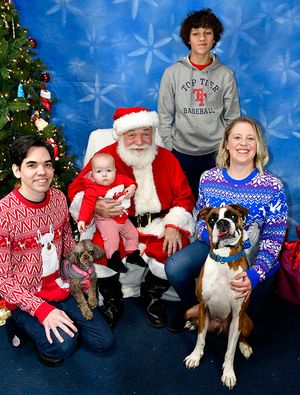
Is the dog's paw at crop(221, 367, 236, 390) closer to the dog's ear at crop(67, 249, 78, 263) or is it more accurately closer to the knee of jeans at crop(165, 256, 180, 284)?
the knee of jeans at crop(165, 256, 180, 284)

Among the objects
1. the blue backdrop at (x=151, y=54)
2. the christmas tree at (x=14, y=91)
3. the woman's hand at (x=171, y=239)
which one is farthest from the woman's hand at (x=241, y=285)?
the blue backdrop at (x=151, y=54)

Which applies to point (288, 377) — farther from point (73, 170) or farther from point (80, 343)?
point (73, 170)

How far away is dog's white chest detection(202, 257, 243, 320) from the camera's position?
2.09m

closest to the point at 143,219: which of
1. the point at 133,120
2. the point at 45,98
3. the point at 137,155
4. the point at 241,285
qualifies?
the point at 137,155

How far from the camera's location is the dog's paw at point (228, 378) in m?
2.16

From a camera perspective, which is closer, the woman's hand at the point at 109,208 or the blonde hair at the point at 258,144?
the blonde hair at the point at 258,144

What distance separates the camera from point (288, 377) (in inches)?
89.3

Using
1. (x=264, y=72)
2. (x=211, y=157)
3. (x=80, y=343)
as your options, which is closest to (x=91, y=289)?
(x=80, y=343)

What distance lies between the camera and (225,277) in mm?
2090

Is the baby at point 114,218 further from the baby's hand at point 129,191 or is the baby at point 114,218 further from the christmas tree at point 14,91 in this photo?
the christmas tree at point 14,91

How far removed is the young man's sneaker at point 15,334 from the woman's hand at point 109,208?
0.88m

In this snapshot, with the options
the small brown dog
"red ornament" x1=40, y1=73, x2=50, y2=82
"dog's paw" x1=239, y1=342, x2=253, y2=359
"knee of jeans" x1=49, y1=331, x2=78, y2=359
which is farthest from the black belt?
"red ornament" x1=40, y1=73, x2=50, y2=82

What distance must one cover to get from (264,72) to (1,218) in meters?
2.67

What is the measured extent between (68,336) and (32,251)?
0.52 metres
